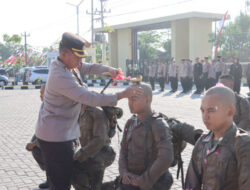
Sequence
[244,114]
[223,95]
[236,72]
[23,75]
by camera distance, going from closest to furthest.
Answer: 1. [223,95]
2. [244,114]
3. [236,72]
4. [23,75]

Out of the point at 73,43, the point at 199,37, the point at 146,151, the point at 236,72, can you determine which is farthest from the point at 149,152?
the point at 199,37

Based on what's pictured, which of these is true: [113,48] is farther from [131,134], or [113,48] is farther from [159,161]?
[159,161]

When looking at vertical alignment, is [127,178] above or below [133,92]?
below

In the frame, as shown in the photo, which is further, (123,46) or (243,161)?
(123,46)

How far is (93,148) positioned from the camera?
351 centimetres

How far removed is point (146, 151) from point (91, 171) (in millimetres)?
1066

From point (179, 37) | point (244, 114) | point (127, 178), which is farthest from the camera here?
point (179, 37)

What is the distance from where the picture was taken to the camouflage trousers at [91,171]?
11.7 ft

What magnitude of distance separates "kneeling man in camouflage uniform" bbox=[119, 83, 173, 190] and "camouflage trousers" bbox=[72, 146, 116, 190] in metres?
0.75

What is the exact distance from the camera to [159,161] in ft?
8.87

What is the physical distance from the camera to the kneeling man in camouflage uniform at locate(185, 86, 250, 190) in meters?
1.99

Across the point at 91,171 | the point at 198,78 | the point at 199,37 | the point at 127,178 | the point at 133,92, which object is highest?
the point at 199,37

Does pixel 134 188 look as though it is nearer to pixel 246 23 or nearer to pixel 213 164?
pixel 213 164

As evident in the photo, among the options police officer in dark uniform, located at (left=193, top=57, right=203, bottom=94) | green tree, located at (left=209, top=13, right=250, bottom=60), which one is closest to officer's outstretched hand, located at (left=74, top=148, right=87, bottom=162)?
police officer in dark uniform, located at (left=193, top=57, right=203, bottom=94)
